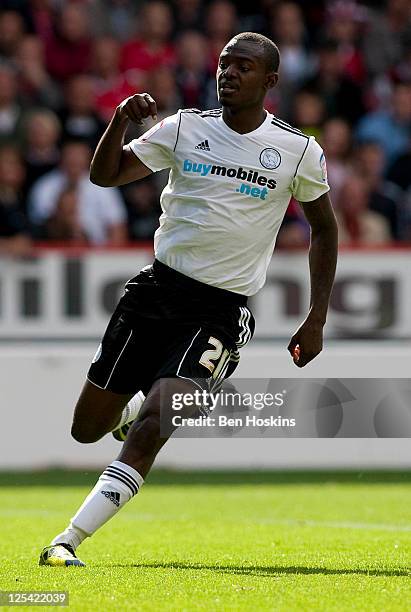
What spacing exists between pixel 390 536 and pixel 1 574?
2.91 meters

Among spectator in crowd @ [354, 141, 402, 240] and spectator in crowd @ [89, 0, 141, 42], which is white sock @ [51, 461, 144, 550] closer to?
spectator in crowd @ [354, 141, 402, 240]

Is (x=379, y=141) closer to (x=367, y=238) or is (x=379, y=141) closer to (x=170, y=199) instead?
(x=367, y=238)

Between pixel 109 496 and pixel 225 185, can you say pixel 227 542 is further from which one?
pixel 225 185

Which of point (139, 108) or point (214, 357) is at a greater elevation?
point (139, 108)

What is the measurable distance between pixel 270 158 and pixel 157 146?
632mm

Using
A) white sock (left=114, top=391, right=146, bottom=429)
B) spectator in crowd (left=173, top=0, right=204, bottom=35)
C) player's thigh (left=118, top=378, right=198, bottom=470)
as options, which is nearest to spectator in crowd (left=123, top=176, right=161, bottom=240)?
spectator in crowd (left=173, top=0, right=204, bottom=35)

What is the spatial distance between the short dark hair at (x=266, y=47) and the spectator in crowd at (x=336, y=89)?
27.6 ft

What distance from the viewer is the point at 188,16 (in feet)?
54.5

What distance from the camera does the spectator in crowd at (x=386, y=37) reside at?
16844 millimetres

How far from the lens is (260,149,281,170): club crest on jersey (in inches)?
288

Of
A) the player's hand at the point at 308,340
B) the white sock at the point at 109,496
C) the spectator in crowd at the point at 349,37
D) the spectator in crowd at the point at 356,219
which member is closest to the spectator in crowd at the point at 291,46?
the spectator in crowd at the point at 349,37

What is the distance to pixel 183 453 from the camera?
43.6 ft

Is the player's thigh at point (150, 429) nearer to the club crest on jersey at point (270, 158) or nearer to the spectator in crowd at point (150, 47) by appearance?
the club crest on jersey at point (270, 158)

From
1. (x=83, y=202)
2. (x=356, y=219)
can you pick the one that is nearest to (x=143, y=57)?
(x=83, y=202)
